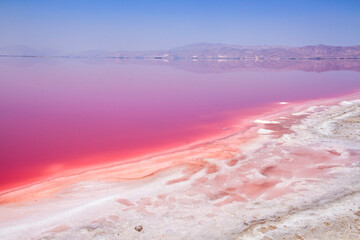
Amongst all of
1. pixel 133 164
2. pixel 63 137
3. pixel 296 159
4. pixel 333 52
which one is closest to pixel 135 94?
pixel 63 137

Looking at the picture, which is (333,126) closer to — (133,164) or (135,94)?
(133,164)

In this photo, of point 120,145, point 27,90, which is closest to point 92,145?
point 120,145

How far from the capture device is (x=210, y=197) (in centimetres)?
686

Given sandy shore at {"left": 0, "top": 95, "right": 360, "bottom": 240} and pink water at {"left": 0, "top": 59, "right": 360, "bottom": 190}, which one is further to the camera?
pink water at {"left": 0, "top": 59, "right": 360, "bottom": 190}

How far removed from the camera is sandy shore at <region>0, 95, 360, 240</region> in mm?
5461

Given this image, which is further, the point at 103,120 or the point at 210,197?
the point at 103,120

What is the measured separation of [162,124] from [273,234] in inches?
377

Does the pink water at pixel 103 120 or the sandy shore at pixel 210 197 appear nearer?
the sandy shore at pixel 210 197

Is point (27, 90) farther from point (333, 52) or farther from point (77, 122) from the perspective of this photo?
point (333, 52)

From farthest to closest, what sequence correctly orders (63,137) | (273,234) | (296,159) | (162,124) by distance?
1. (162,124)
2. (63,137)
3. (296,159)
4. (273,234)

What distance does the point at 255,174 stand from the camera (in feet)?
27.0

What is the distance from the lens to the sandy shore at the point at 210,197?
5.46 meters

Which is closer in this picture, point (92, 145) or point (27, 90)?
point (92, 145)

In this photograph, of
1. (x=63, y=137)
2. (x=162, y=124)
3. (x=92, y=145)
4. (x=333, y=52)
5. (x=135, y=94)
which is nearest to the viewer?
(x=92, y=145)
